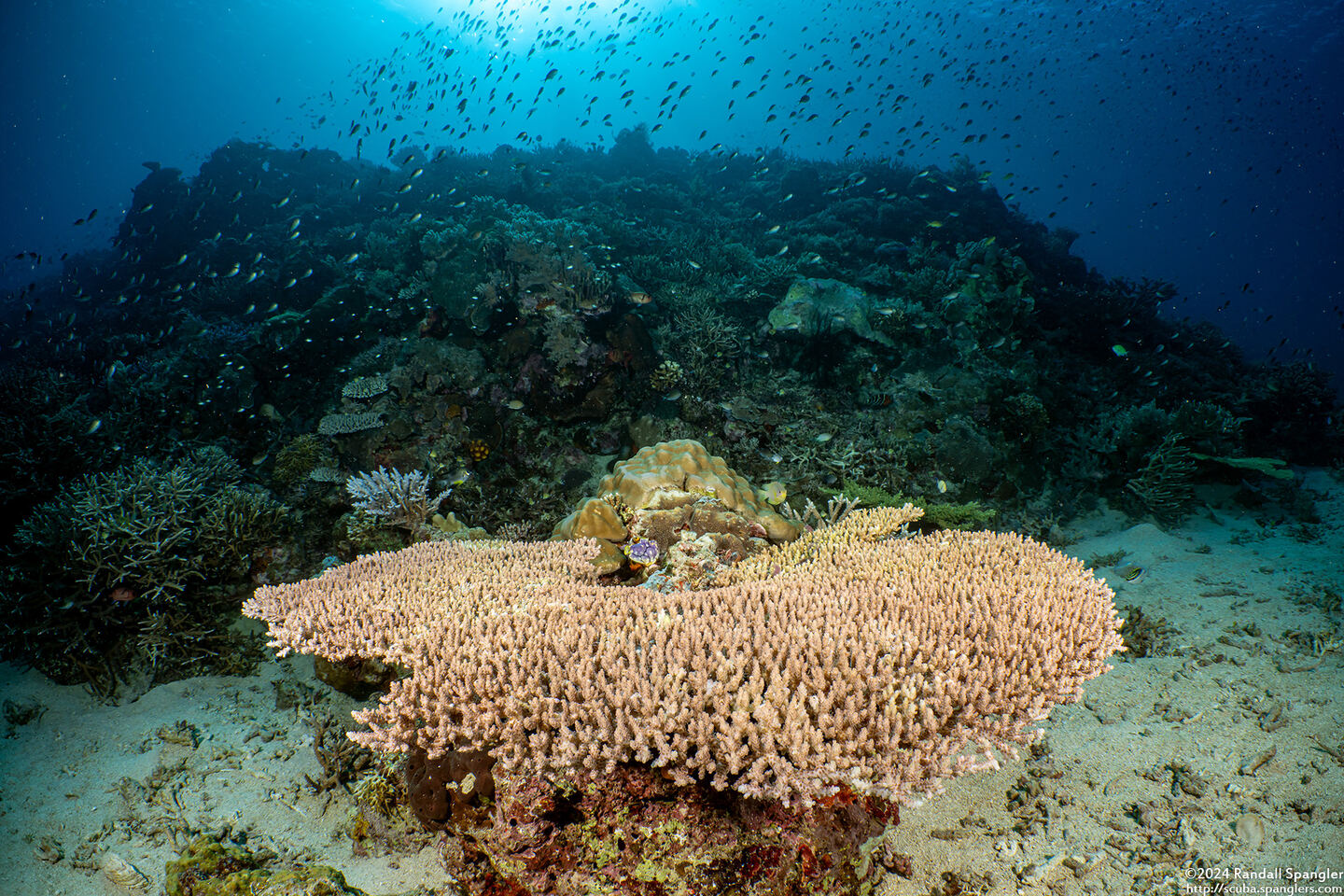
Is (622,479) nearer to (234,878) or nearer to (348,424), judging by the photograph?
(234,878)

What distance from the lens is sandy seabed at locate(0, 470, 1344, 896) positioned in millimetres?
2646

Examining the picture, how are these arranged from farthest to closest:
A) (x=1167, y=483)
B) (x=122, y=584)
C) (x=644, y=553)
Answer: (x=1167, y=483) → (x=122, y=584) → (x=644, y=553)

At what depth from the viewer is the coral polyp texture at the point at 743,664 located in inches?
78.3

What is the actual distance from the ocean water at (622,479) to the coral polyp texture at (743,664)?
0.13m

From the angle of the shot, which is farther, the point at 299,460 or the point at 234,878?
the point at 299,460

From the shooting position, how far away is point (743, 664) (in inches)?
88.8

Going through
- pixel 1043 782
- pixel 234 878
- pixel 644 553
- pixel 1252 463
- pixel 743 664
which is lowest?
pixel 1043 782

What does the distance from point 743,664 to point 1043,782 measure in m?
2.51

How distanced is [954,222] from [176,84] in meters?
114

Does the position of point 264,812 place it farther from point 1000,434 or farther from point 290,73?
point 290,73

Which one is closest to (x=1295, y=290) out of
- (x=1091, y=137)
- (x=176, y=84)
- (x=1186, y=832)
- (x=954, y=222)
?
(x=1091, y=137)

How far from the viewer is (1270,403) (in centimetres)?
962

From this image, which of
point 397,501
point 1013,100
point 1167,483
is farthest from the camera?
point 1013,100

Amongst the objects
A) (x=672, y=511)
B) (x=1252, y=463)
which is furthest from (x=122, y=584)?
(x=1252, y=463)
